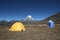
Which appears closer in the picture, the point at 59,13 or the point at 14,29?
the point at 14,29

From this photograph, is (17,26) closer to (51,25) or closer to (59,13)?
(51,25)

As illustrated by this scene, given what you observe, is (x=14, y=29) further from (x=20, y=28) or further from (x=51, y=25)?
(x=51, y=25)

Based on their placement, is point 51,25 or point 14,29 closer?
point 14,29

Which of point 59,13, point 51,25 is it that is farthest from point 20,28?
point 59,13

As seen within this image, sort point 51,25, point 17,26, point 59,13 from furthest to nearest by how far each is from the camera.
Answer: point 59,13
point 51,25
point 17,26

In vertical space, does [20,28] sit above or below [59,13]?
below

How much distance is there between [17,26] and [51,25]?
54.6 ft

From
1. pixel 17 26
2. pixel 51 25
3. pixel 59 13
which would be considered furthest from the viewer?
pixel 59 13

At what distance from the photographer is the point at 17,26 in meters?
32.1

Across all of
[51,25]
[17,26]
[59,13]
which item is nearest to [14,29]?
[17,26]

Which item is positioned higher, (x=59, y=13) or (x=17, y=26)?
(x=59, y=13)

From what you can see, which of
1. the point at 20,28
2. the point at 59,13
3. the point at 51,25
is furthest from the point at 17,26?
the point at 59,13

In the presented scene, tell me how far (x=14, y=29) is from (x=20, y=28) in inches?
52.8

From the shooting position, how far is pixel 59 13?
190875 millimetres
